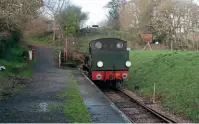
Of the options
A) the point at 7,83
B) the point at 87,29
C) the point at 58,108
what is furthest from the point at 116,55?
the point at 87,29

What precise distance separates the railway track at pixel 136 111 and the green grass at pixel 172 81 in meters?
0.92

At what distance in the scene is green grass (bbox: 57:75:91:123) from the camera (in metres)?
8.74

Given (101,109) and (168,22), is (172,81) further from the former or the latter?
(168,22)

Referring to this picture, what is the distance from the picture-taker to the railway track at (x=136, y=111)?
10922mm

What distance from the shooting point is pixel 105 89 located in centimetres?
1856

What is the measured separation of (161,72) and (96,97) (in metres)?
6.91

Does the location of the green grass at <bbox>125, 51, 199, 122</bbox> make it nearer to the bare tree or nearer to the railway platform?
the railway platform

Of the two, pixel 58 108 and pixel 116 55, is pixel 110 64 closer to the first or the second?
pixel 116 55

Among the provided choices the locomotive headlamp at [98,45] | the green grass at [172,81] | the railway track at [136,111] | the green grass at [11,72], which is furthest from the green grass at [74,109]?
the locomotive headlamp at [98,45]

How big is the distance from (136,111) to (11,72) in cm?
919

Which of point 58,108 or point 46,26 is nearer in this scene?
point 58,108

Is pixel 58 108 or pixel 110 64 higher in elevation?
pixel 110 64

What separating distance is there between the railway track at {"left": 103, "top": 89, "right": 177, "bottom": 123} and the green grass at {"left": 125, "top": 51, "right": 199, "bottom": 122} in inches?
36.4

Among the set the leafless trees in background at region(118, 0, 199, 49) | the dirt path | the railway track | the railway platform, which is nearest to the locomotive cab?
the railway track
